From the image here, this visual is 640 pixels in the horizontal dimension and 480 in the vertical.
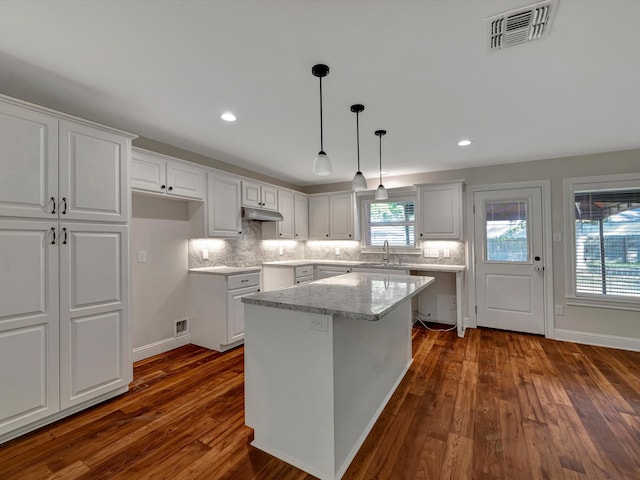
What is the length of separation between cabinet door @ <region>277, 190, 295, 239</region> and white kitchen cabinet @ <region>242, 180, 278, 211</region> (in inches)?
5.5

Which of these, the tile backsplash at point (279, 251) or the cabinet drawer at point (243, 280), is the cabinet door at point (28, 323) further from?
the tile backsplash at point (279, 251)

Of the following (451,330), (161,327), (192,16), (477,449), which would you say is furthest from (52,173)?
(451,330)

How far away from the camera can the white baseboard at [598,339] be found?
3392 millimetres

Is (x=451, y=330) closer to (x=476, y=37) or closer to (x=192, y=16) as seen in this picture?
(x=476, y=37)

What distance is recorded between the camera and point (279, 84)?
79.6 inches

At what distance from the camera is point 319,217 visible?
530 cm

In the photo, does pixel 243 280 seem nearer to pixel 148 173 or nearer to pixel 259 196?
pixel 259 196

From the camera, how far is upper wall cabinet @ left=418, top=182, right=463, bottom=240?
419 centimetres

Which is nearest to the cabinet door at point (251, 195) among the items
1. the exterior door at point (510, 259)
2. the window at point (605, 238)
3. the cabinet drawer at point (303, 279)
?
the cabinet drawer at point (303, 279)

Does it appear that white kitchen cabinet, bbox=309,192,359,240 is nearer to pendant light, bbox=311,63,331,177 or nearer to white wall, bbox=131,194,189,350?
white wall, bbox=131,194,189,350

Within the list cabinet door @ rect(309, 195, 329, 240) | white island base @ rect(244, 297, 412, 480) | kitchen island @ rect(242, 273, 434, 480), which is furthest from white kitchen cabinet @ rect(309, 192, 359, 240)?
white island base @ rect(244, 297, 412, 480)

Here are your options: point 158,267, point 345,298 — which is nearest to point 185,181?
point 158,267

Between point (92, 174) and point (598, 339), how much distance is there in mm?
5502

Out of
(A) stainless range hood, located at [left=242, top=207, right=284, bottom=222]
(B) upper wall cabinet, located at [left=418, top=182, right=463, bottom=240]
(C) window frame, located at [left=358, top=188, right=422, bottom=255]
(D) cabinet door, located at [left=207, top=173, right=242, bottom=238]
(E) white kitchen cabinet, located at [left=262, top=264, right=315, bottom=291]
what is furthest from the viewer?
(C) window frame, located at [left=358, top=188, right=422, bottom=255]
